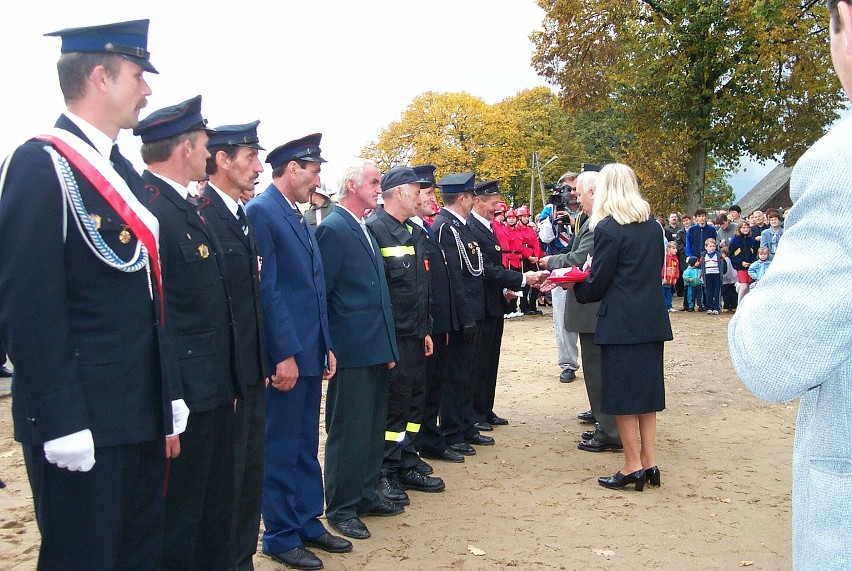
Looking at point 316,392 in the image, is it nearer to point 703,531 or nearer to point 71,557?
point 71,557

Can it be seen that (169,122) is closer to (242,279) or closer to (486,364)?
(242,279)

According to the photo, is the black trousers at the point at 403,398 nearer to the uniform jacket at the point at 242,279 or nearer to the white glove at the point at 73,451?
the uniform jacket at the point at 242,279

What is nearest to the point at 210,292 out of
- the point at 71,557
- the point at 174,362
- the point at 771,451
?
the point at 174,362

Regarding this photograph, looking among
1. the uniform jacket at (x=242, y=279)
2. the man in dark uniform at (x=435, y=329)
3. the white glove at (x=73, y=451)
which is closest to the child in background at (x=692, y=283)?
the man in dark uniform at (x=435, y=329)

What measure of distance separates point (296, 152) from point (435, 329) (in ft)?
7.94

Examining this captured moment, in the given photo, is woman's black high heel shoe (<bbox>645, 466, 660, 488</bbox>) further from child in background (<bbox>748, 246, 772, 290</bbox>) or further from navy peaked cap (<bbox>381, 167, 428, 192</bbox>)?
child in background (<bbox>748, 246, 772, 290</bbox>)

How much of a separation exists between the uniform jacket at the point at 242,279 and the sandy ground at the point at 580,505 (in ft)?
4.50

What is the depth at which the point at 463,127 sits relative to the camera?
189ft

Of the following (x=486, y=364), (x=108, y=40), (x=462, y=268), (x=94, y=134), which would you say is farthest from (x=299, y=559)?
(x=486, y=364)

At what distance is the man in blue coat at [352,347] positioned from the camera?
4.96 m

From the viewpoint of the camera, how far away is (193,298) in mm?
3324

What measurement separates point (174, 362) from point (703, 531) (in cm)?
368

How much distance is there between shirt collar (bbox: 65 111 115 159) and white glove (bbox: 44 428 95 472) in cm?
97

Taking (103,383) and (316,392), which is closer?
(103,383)
